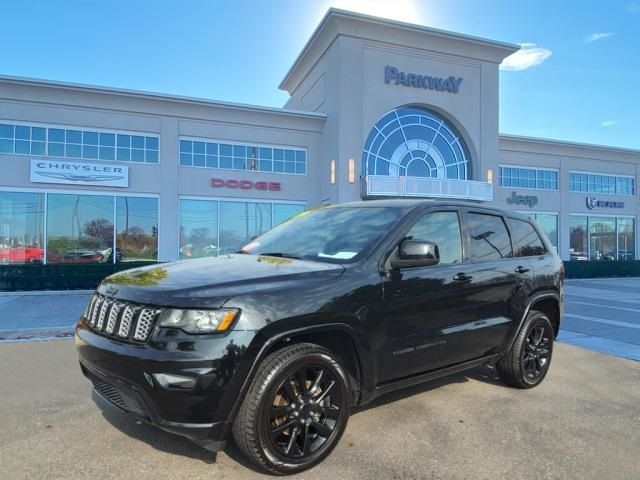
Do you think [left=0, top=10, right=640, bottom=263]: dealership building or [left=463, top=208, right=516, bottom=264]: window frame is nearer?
[left=463, top=208, right=516, bottom=264]: window frame

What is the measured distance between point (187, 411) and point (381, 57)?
2363 centimetres

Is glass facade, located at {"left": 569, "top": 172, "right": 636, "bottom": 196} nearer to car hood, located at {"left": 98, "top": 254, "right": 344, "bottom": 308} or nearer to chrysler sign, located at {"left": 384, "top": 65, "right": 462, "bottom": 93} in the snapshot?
chrysler sign, located at {"left": 384, "top": 65, "right": 462, "bottom": 93}

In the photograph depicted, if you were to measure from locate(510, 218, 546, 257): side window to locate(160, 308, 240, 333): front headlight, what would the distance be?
3.33m

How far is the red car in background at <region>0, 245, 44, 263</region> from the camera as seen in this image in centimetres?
1855

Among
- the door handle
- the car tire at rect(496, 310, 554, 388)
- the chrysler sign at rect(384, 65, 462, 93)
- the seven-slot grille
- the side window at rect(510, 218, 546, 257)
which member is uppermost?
the chrysler sign at rect(384, 65, 462, 93)

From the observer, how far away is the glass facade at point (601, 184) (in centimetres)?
2997

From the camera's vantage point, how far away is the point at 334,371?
10.2 ft

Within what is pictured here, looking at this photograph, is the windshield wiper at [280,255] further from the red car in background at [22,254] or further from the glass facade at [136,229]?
the red car in background at [22,254]

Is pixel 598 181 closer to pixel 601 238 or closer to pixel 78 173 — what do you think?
pixel 601 238

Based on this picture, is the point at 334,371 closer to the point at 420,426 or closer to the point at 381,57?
the point at 420,426

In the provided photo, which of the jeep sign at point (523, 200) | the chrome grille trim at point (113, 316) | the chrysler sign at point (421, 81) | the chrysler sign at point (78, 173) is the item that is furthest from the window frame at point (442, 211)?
the jeep sign at point (523, 200)

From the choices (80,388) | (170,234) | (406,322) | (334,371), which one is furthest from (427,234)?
(170,234)

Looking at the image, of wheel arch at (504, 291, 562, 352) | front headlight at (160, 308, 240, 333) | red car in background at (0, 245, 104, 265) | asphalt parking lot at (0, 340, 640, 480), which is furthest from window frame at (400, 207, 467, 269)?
red car in background at (0, 245, 104, 265)

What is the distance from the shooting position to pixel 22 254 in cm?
1870
